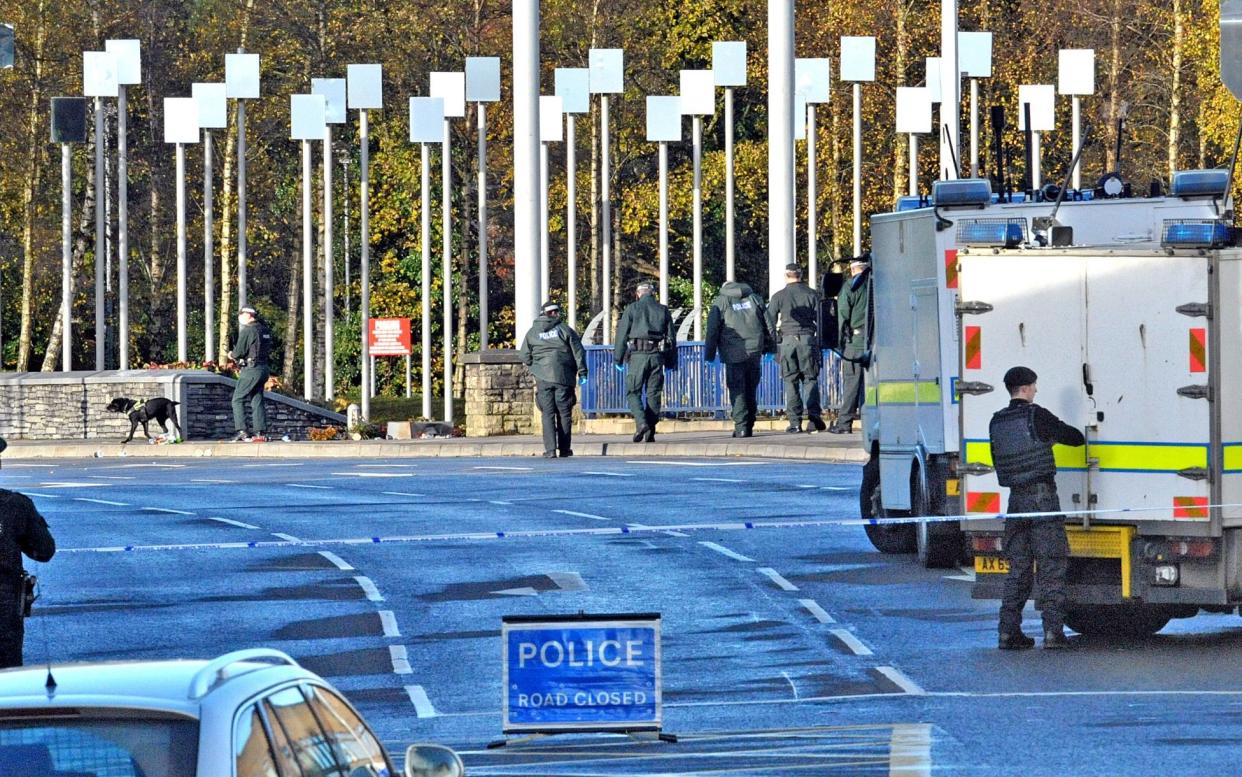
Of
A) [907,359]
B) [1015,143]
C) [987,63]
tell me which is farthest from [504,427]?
[1015,143]

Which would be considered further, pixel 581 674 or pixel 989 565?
pixel 989 565

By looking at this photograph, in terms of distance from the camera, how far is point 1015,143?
2653 inches

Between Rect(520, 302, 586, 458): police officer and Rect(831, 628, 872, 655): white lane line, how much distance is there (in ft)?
53.0

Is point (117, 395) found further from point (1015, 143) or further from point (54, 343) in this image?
point (1015, 143)

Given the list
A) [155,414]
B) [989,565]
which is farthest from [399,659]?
[155,414]

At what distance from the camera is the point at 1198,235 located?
48.9ft

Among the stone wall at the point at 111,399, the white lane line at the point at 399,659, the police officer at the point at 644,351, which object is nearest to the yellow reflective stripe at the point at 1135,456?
the white lane line at the point at 399,659

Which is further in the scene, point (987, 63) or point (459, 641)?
point (987, 63)

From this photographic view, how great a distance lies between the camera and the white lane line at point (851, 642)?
50.0 ft

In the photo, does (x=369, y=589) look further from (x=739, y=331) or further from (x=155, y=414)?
(x=155, y=414)

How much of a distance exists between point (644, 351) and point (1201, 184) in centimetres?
1794

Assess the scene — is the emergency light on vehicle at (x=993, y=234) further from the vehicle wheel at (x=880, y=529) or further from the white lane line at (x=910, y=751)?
the white lane line at (x=910, y=751)

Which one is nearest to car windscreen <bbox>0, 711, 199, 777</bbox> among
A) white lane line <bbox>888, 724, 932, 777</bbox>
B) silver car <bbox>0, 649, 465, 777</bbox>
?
silver car <bbox>0, 649, 465, 777</bbox>

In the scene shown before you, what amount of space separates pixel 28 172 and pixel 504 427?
107 ft
